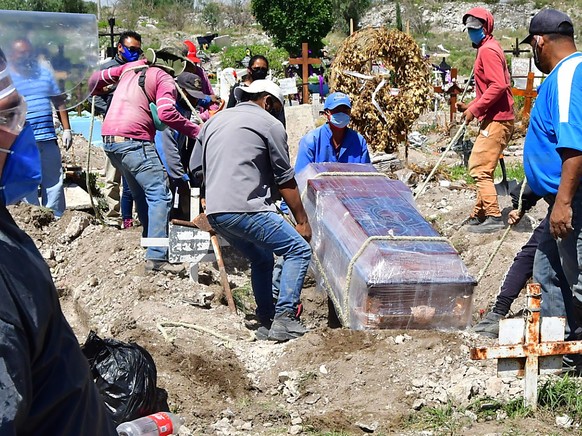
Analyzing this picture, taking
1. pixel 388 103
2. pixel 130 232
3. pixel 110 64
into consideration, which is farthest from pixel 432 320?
pixel 388 103

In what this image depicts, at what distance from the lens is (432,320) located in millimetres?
5539

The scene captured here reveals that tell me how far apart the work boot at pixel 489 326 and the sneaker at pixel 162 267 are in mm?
2597

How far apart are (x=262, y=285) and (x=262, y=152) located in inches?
40.3

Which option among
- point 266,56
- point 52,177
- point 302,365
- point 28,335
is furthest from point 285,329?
point 266,56

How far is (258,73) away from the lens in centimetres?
848

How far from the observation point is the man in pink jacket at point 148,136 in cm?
709

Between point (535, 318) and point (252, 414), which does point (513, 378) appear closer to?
point (535, 318)

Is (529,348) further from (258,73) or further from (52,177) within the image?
(52,177)

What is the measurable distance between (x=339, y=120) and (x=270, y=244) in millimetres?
1834

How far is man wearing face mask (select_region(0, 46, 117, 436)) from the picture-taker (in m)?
1.62

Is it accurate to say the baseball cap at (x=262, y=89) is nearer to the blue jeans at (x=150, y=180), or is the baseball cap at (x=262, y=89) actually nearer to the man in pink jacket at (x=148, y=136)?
the man in pink jacket at (x=148, y=136)

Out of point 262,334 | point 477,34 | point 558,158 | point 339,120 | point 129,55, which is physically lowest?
Result: point 262,334

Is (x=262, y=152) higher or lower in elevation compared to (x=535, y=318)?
higher

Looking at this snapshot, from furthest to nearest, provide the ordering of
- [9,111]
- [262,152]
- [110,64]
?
[110,64]
[262,152]
[9,111]
